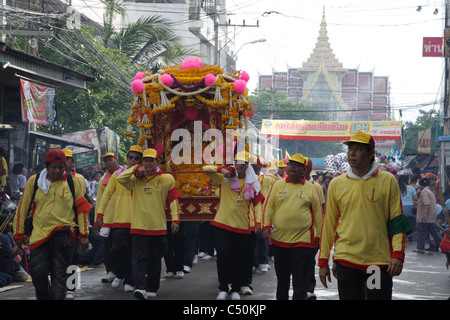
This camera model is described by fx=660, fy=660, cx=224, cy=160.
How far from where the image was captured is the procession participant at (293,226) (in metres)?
7.51

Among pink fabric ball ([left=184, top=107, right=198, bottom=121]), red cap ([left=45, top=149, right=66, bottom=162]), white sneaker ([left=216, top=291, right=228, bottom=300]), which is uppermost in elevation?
pink fabric ball ([left=184, top=107, right=198, bottom=121])

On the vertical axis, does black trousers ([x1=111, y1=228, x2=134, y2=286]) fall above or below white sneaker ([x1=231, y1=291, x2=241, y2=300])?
above

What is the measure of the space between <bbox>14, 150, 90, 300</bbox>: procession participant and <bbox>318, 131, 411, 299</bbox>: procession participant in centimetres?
289

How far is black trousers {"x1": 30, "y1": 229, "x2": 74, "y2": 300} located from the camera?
6840 millimetres

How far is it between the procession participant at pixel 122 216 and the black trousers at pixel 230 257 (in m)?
1.30

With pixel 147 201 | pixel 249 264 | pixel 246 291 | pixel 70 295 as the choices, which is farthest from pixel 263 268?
pixel 70 295

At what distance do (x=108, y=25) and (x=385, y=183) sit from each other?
2167 centimetres

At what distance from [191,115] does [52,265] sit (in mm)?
5500

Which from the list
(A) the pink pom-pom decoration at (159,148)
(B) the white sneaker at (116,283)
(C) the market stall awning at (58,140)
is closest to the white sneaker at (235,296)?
(B) the white sneaker at (116,283)

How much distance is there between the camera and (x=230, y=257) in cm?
863

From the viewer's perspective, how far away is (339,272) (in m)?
5.45

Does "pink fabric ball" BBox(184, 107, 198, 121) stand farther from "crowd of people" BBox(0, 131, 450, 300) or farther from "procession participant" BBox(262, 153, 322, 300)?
"procession participant" BBox(262, 153, 322, 300)

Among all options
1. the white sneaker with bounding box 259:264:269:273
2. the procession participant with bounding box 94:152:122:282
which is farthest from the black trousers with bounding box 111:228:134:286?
the white sneaker with bounding box 259:264:269:273

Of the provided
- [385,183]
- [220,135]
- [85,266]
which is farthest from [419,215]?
[385,183]
